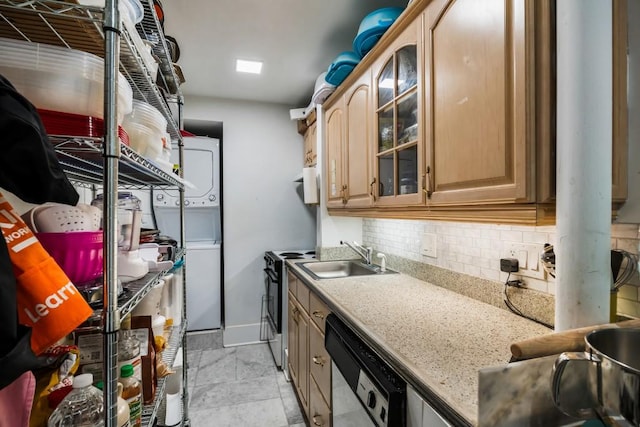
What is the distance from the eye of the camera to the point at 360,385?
40.1 inches

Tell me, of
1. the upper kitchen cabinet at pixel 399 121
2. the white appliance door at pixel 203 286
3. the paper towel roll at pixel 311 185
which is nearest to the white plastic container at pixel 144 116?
the upper kitchen cabinet at pixel 399 121

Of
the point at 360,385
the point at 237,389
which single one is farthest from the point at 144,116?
the point at 237,389

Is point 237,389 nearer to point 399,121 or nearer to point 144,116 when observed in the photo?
point 144,116

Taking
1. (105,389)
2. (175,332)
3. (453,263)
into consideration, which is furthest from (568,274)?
(175,332)

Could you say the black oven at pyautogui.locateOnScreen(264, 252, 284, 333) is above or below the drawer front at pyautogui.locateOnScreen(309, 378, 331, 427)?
above

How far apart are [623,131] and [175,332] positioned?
190 cm

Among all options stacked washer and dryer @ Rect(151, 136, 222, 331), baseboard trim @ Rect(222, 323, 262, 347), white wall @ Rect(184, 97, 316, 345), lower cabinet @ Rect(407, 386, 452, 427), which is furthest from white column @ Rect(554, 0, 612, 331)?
stacked washer and dryer @ Rect(151, 136, 222, 331)

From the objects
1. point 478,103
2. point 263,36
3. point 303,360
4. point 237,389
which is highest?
point 263,36

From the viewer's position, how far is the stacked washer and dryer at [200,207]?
3.12 m

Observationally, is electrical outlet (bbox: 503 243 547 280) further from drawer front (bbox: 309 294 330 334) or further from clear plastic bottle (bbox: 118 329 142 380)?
clear plastic bottle (bbox: 118 329 142 380)

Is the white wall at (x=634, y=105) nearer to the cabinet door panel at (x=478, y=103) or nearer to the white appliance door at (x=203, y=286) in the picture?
the cabinet door panel at (x=478, y=103)

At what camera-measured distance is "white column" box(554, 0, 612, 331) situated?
0.71 metres

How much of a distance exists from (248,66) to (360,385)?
2367mm

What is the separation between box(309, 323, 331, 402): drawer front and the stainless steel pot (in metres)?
1.01
